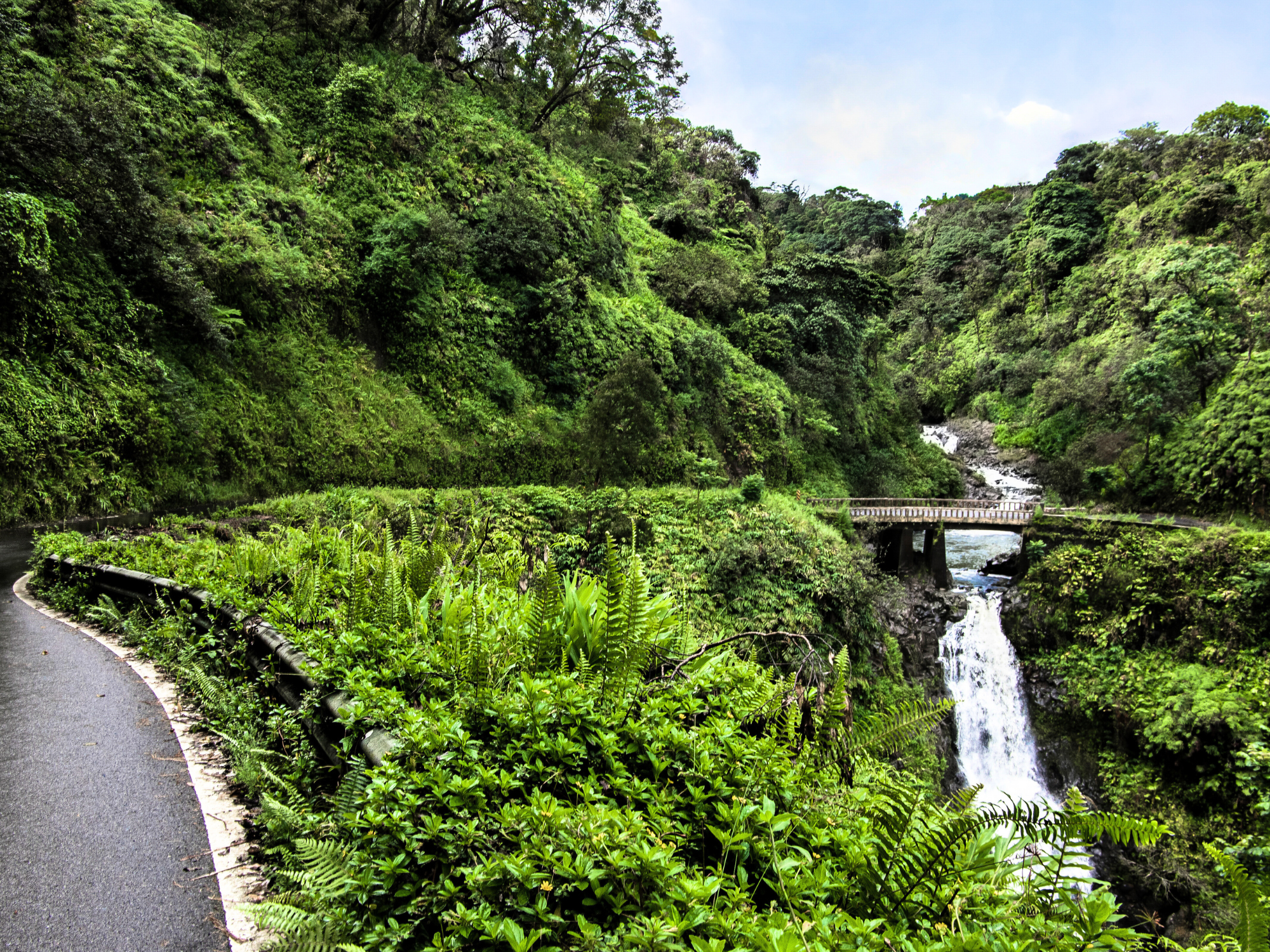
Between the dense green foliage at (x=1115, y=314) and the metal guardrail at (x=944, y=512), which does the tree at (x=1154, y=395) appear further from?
the metal guardrail at (x=944, y=512)

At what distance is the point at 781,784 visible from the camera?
7.16ft

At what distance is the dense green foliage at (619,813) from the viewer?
1587 millimetres

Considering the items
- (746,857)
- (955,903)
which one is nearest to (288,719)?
(746,857)

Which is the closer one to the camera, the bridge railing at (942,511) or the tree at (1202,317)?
the bridge railing at (942,511)

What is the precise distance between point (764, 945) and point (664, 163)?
4272 centimetres

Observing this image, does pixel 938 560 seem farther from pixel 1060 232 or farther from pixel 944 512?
pixel 1060 232

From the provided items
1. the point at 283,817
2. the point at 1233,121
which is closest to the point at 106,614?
the point at 283,817

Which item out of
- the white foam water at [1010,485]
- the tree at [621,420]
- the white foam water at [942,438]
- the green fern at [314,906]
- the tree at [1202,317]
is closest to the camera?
the green fern at [314,906]

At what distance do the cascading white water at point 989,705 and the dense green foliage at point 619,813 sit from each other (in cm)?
1363

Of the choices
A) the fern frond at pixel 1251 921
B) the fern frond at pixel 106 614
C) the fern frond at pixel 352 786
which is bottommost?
the fern frond at pixel 106 614

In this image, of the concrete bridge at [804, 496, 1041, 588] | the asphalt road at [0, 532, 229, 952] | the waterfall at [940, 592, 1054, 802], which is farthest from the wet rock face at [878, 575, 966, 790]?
the asphalt road at [0, 532, 229, 952]

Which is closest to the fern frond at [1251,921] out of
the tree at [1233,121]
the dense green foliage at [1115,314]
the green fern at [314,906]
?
the green fern at [314,906]

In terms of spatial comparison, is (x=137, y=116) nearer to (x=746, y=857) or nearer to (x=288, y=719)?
(x=288, y=719)

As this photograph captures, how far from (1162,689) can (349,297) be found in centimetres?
2289
